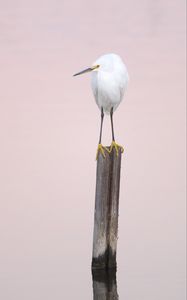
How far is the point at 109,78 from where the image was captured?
36.3 feet

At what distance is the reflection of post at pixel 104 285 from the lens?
9828 mm

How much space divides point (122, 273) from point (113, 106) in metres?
2.48

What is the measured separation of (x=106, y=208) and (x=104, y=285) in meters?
1.03

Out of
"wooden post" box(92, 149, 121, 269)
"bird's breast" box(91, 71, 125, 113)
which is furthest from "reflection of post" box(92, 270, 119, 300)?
"bird's breast" box(91, 71, 125, 113)

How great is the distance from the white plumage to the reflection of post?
255 cm

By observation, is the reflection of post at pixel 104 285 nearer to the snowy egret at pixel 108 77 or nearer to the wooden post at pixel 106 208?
the wooden post at pixel 106 208

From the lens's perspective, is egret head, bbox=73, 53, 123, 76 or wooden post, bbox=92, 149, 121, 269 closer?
wooden post, bbox=92, 149, 121, 269

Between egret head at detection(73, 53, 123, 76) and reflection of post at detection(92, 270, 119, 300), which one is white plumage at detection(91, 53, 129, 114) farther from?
reflection of post at detection(92, 270, 119, 300)

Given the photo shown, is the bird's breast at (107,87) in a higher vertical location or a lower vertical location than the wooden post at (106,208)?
higher

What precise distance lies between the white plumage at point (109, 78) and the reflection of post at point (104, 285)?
2.55 meters

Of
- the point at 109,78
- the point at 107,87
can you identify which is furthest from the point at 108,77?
the point at 107,87

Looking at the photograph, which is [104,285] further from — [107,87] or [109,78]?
[109,78]

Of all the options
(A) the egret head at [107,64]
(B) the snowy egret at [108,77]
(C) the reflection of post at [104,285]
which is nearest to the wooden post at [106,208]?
(C) the reflection of post at [104,285]

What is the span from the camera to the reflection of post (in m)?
9.83
